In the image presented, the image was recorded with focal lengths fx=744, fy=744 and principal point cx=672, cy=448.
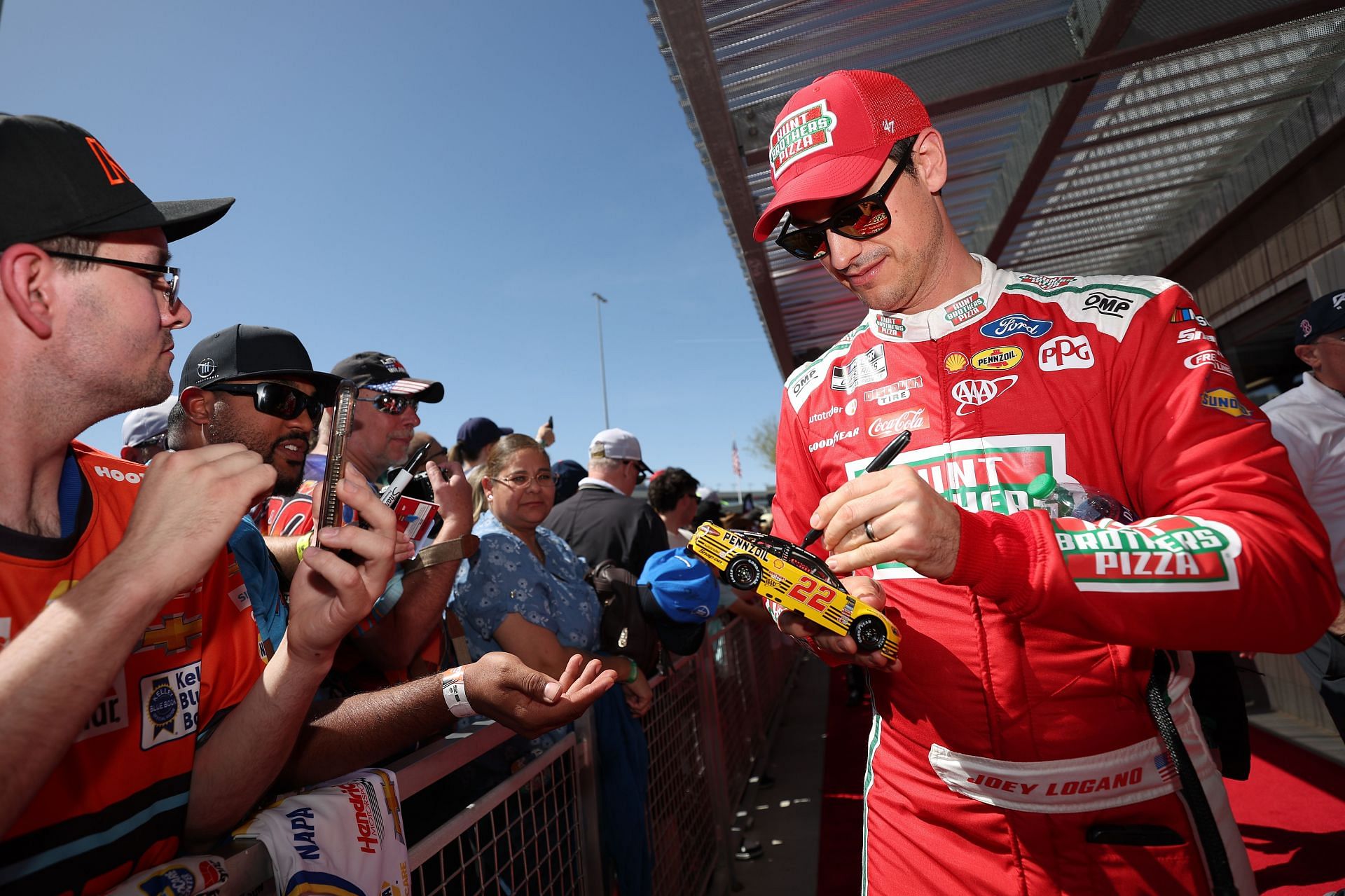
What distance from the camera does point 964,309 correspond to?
178cm

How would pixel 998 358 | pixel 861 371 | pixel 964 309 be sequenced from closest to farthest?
pixel 998 358 < pixel 964 309 < pixel 861 371

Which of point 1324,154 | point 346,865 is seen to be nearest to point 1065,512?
point 346,865

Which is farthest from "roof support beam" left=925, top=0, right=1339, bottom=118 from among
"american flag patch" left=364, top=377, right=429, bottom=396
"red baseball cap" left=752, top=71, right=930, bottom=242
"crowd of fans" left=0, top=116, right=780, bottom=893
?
"crowd of fans" left=0, top=116, right=780, bottom=893

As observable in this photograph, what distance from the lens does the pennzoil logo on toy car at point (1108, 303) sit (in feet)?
5.14

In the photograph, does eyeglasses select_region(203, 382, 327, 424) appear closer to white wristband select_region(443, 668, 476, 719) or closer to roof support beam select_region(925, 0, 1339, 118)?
white wristband select_region(443, 668, 476, 719)

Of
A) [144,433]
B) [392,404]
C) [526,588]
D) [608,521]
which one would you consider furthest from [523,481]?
[144,433]

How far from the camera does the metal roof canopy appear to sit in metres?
3.56

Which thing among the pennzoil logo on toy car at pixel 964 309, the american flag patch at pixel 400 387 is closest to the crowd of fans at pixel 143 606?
the american flag patch at pixel 400 387

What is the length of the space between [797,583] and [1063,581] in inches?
22.8

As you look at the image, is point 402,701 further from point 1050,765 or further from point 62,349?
point 1050,765

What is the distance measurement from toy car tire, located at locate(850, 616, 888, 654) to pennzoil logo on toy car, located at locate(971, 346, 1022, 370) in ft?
2.03

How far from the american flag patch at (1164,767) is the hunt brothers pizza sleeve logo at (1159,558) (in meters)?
0.54

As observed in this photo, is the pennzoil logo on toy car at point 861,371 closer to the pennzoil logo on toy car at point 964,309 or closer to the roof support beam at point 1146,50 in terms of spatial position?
the pennzoil logo on toy car at point 964,309

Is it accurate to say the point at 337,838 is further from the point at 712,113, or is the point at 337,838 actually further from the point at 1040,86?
the point at 1040,86
